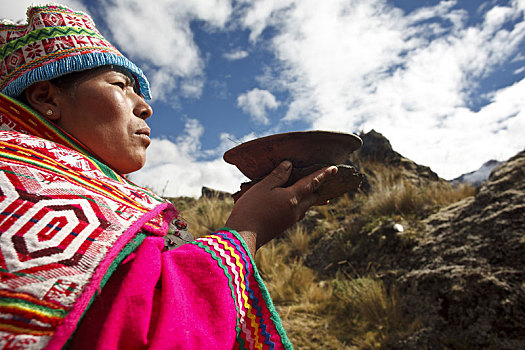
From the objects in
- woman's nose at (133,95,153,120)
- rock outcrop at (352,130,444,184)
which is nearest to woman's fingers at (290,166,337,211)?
woman's nose at (133,95,153,120)

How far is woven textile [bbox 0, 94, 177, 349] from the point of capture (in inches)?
25.7

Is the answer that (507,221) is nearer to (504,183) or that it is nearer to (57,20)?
(504,183)

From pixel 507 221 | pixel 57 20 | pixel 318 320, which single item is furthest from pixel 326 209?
pixel 57 20

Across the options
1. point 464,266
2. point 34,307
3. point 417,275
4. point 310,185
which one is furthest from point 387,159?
point 34,307

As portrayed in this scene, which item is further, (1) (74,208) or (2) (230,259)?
(2) (230,259)

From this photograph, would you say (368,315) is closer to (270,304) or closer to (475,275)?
(475,275)

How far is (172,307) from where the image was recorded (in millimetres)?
805

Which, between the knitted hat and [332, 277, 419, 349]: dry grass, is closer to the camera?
the knitted hat

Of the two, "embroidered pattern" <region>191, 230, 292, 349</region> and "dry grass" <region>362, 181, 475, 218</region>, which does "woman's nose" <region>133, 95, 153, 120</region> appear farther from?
"dry grass" <region>362, 181, 475, 218</region>

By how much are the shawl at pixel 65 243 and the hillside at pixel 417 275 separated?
10.5 feet

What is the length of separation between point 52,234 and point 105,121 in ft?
2.21

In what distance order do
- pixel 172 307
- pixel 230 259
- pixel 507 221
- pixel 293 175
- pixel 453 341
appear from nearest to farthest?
pixel 172 307 < pixel 230 259 < pixel 293 175 < pixel 453 341 < pixel 507 221

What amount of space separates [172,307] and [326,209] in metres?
8.14

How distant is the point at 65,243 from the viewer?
2.50 ft
